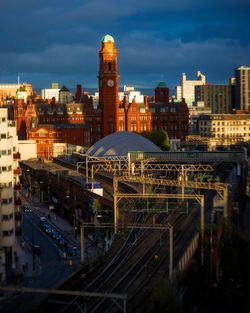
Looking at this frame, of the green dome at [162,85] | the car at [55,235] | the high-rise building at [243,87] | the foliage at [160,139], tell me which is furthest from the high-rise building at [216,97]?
the car at [55,235]

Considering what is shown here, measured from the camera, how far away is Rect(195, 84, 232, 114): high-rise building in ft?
638

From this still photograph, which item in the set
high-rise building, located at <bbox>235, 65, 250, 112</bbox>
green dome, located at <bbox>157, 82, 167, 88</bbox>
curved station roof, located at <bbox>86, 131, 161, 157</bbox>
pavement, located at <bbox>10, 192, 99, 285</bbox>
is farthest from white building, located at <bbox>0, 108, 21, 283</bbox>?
high-rise building, located at <bbox>235, 65, 250, 112</bbox>

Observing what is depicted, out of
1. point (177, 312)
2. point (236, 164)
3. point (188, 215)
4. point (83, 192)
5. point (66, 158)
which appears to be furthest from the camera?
point (66, 158)

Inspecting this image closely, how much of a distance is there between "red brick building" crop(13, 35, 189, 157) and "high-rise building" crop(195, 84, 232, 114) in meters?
79.5

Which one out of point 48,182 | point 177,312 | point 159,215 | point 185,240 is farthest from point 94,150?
point 177,312

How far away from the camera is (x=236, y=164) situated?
7425 centimetres

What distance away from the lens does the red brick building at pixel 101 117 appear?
104 metres

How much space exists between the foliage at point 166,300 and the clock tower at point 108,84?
Answer: 79498mm

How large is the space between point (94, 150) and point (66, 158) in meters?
8.27

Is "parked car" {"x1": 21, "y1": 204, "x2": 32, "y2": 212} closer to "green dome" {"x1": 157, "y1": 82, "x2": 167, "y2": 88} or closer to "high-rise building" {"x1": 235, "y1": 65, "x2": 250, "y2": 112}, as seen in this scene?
"green dome" {"x1": 157, "y1": 82, "x2": 167, "y2": 88}

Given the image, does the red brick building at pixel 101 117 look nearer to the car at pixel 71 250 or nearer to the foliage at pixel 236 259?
the car at pixel 71 250

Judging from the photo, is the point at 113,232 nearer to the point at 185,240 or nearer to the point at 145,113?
the point at 185,240

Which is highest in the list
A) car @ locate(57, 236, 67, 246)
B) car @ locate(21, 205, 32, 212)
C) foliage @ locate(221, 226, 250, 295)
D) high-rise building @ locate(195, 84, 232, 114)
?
high-rise building @ locate(195, 84, 232, 114)

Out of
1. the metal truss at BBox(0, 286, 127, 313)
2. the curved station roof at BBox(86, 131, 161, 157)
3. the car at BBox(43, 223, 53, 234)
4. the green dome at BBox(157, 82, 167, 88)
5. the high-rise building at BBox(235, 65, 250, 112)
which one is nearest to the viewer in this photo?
the metal truss at BBox(0, 286, 127, 313)
